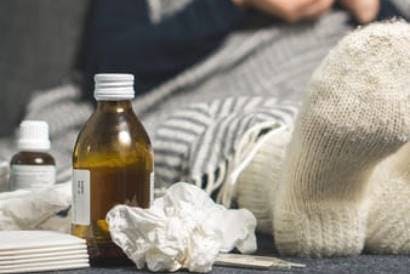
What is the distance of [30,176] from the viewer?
924 millimetres

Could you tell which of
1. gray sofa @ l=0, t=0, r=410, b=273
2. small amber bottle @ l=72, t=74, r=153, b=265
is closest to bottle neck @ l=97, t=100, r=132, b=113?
small amber bottle @ l=72, t=74, r=153, b=265

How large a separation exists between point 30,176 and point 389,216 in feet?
1.15

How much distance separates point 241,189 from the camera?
0.96 metres

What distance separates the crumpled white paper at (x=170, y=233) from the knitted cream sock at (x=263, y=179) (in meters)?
0.19

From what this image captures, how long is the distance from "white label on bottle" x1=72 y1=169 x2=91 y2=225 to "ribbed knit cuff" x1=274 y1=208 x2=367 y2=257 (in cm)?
18

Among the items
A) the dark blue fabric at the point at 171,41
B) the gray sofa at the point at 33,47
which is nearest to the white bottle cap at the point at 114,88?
the dark blue fabric at the point at 171,41

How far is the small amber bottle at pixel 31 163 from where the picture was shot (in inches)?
36.4

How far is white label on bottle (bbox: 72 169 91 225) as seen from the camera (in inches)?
29.0

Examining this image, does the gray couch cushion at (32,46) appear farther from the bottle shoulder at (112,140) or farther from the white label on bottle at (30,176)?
the bottle shoulder at (112,140)

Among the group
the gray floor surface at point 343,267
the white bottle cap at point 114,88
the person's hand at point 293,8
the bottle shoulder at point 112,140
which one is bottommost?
the gray floor surface at point 343,267

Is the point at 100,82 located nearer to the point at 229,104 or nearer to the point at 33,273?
the point at 33,273

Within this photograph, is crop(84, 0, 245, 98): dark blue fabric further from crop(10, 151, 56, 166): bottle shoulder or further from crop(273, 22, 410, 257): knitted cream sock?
crop(273, 22, 410, 257): knitted cream sock

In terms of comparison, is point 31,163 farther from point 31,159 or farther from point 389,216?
point 389,216

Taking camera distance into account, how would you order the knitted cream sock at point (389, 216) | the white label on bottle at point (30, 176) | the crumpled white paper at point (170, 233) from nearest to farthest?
the crumpled white paper at point (170, 233)
the knitted cream sock at point (389, 216)
the white label on bottle at point (30, 176)
